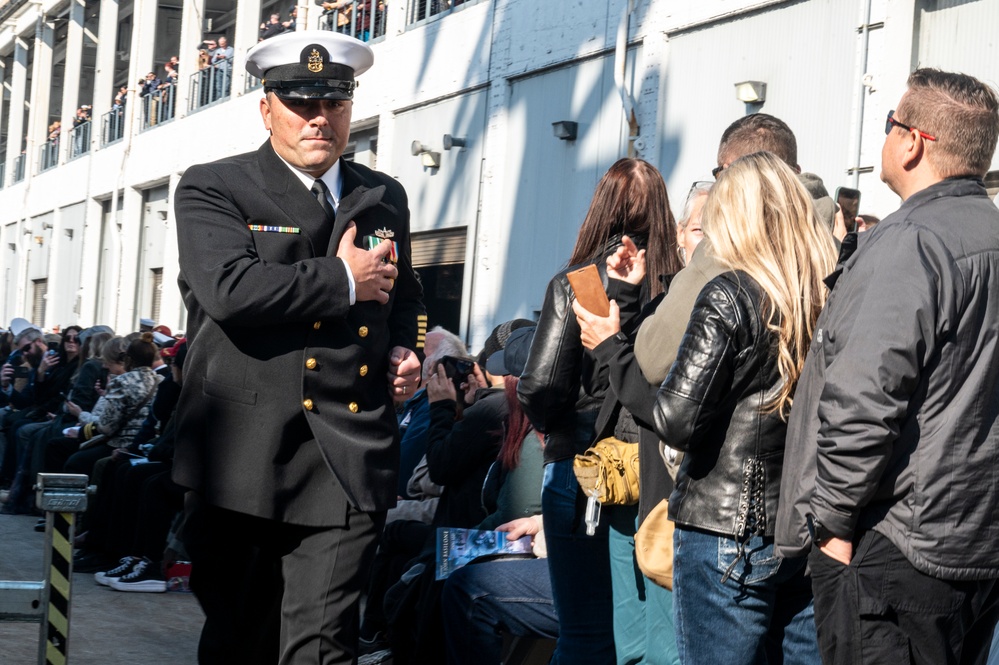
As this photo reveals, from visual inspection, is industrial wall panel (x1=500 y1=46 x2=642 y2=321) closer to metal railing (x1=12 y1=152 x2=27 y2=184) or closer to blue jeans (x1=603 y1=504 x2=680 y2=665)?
blue jeans (x1=603 y1=504 x2=680 y2=665)

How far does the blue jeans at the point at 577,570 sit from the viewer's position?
14.1 ft

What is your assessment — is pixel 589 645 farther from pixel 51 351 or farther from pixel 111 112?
pixel 111 112

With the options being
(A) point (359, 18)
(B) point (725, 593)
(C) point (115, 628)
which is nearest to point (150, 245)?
(A) point (359, 18)

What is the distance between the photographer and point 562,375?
4.25 meters

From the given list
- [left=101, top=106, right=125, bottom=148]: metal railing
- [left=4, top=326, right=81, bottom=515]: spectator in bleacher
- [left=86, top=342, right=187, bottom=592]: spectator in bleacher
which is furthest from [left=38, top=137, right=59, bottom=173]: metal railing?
[left=86, top=342, right=187, bottom=592]: spectator in bleacher

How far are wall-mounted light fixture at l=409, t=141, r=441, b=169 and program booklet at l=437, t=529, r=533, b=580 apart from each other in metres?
10.9

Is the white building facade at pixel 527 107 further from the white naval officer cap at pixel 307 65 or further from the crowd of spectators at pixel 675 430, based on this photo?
the white naval officer cap at pixel 307 65

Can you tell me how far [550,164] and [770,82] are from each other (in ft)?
11.1

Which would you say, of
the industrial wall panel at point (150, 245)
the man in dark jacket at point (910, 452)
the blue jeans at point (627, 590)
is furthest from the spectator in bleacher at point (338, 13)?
the man in dark jacket at point (910, 452)

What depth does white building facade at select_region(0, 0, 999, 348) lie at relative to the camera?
9852mm

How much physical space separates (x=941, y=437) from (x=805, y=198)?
855 millimetres

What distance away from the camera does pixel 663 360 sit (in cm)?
365

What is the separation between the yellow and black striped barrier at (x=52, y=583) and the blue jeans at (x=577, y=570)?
5.20 feet

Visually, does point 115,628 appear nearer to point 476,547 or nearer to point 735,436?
point 476,547
